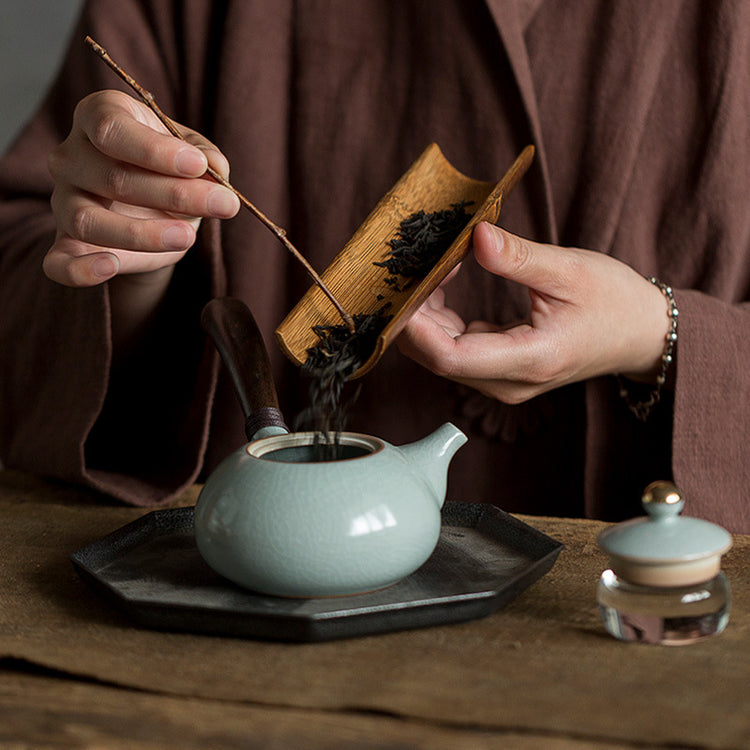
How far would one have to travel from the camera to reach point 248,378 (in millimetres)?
778

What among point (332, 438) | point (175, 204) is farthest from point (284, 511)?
point (175, 204)

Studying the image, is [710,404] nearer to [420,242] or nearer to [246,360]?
[420,242]

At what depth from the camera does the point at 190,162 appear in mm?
752

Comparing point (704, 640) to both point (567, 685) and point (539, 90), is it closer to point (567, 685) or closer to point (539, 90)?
point (567, 685)

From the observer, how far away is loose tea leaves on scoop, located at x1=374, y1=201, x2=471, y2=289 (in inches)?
36.5

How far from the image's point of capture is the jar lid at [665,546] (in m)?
0.54

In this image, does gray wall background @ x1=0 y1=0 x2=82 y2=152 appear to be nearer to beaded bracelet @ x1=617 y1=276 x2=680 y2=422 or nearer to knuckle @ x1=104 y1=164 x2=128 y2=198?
knuckle @ x1=104 y1=164 x2=128 y2=198

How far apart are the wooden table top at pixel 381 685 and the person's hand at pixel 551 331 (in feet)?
0.91

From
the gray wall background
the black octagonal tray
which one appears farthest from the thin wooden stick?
Answer: the gray wall background

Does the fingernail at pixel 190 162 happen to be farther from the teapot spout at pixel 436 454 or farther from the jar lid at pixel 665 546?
the jar lid at pixel 665 546

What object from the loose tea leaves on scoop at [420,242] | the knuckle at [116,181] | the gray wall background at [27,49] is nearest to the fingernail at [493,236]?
the loose tea leaves on scoop at [420,242]

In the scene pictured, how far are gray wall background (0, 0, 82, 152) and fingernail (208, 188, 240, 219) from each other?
187cm

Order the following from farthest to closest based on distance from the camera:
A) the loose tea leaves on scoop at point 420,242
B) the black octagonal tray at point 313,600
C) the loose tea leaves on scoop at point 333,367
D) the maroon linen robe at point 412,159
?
the maroon linen robe at point 412,159
the loose tea leaves on scoop at point 420,242
the loose tea leaves on scoop at point 333,367
the black octagonal tray at point 313,600

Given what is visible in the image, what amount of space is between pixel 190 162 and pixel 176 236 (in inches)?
3.1
